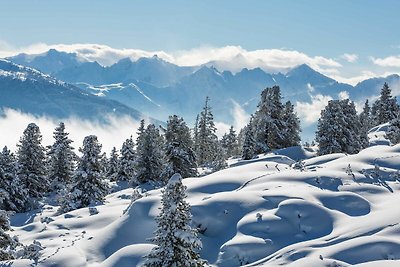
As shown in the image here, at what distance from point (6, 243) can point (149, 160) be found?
28.3 meters

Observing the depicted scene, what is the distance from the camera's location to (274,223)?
17844mm

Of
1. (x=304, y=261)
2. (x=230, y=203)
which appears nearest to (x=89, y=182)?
(x=230, y=203)

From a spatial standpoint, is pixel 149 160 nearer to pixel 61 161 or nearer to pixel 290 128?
pixel 61 161

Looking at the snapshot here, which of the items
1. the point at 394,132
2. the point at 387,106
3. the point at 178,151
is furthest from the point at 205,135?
the point at 387,106

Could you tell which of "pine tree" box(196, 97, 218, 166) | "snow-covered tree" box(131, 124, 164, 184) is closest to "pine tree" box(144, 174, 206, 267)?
"snow-covered tree" box(131, 124, 164, 184)

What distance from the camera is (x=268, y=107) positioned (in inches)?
2047

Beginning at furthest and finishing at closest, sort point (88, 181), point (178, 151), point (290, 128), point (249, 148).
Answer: point (290, 128) → point (249, 148) → point (178, 151) → point (88, 181)

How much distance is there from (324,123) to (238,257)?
30.7 metres

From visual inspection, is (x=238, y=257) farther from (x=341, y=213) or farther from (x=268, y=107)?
(x=268, y=107)

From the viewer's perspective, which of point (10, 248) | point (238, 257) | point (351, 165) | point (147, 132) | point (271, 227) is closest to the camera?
point (238, 257)

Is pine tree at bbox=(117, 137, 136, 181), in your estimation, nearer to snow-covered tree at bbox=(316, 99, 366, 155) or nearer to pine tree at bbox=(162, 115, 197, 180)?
pine tree at bbox=(162, 115, 197, 180)

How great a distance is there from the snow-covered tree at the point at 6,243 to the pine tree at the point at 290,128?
3816cm

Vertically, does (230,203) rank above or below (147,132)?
below

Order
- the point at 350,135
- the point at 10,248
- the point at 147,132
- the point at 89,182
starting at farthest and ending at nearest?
the point at 147,132 → the point at 350,135 → the point at 89,182 → the point at 10,248
